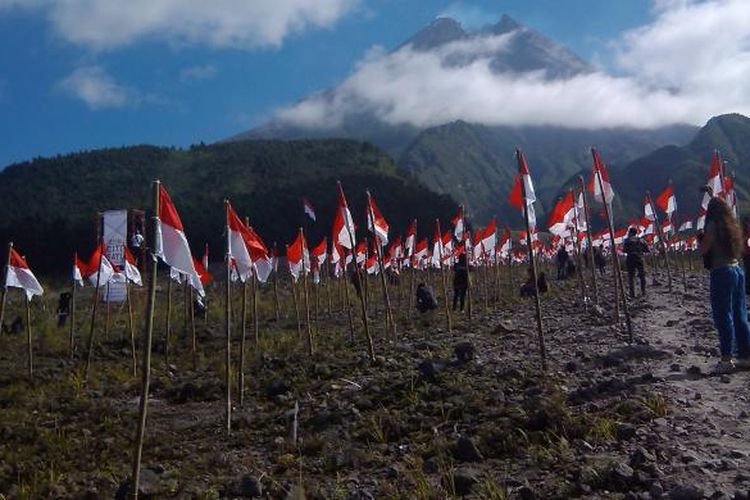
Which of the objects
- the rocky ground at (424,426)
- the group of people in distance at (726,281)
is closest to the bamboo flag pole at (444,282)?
the rocky ground at (424,426)

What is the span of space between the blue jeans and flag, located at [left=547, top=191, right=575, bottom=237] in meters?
7.43

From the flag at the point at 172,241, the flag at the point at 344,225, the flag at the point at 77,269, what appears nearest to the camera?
the flag at the point at 172,241

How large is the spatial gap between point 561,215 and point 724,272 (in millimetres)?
8226

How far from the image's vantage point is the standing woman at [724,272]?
9000 mm

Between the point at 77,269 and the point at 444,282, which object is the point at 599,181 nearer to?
the point at 444,282

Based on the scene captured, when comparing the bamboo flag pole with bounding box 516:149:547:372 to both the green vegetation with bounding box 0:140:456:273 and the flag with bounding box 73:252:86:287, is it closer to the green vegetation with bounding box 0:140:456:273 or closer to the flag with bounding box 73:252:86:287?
the flag with bounding box 73:252:86:287

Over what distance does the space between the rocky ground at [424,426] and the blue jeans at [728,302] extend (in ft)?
1.67

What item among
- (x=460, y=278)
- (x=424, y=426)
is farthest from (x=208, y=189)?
(x=424, y=426)

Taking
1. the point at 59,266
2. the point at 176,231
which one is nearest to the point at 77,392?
the point at 176,231

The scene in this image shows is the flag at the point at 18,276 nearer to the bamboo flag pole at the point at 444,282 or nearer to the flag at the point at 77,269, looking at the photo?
the flag at the point at 77,269

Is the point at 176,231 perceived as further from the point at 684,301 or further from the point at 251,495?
the point at 684,301

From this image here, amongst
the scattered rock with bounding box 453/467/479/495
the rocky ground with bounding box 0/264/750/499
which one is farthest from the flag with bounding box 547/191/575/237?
the scattered rock with bounding box 453/467/479/495

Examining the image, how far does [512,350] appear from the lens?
13234 millimetres

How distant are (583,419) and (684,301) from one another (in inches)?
600
